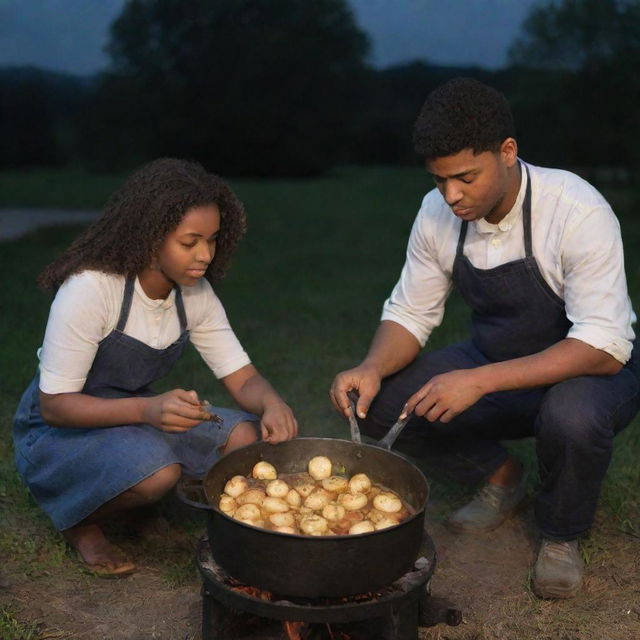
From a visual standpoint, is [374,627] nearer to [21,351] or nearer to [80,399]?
[80,399]

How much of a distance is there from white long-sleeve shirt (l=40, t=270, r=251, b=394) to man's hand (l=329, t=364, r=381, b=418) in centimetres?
63

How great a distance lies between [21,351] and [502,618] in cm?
385

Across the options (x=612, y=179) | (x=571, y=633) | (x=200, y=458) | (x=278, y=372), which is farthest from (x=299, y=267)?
(x=612, y=179)

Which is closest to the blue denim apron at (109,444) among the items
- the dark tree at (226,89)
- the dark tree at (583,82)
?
the dark tree at (583,82)

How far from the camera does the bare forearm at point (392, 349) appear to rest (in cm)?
360

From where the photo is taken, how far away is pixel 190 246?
10.4 feet

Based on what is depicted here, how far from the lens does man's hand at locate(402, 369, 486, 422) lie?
9.82 ft

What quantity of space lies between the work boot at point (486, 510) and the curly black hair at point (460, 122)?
1.46 meters

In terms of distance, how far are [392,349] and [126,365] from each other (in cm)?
104

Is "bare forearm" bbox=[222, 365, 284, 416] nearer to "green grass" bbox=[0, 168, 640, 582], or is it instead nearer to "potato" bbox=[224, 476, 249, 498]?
"potato" bbox=[224, 476, 249, 498]

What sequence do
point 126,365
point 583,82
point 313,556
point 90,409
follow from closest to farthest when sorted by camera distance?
1. point 313,556
2. point 90,409
3. point 126,365
4. point 583,82

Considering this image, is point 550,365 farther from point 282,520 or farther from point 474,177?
point 282,520

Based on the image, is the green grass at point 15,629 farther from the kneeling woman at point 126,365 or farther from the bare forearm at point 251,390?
the bare forearm at point 251,390

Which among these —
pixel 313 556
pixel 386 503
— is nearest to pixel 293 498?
pixel 386 503
